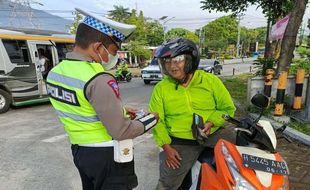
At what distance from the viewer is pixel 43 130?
7191mm

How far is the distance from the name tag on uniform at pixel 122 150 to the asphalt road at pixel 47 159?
84.3 inches

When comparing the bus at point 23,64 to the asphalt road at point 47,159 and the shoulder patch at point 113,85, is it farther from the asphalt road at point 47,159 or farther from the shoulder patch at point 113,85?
the shoulder patch at point 113,85

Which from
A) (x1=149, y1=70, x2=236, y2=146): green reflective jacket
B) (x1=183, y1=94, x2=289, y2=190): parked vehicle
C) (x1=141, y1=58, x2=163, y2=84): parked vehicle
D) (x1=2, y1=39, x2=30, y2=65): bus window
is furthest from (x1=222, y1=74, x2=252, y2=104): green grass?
(x1=183, y1=94, x2=289, y2=190): parked vehicle

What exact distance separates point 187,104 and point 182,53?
1.33ft

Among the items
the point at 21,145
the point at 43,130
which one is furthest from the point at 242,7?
the point at 21,145

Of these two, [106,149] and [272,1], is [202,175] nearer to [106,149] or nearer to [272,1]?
[106,149]

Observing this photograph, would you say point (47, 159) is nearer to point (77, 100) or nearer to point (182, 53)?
point (182, 53)

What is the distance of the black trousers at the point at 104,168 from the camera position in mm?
2086

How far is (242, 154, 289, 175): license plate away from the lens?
186 cm

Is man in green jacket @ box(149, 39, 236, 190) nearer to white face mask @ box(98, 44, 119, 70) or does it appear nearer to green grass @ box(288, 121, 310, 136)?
white face mask @ box(98, 44, 119, 70)

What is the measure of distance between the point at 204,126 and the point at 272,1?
39.3ft

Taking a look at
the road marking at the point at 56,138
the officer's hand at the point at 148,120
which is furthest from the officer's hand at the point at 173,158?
the road marking at the point at 56,138

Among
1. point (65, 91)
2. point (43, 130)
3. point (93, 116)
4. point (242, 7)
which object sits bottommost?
point (43, 130)

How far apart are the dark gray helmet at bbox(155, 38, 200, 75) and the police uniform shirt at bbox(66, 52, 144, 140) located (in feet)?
2.37
